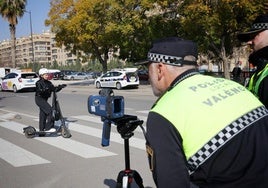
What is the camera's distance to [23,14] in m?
47.1

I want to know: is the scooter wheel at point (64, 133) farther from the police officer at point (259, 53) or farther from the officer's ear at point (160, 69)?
the officer's ear at point (160, 69)

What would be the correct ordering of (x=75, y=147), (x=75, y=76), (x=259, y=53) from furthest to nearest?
(x=75, y=76), (x=75, y=147), (x=259, y=53)

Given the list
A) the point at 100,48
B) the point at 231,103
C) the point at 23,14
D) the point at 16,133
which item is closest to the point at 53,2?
the point at 100,48

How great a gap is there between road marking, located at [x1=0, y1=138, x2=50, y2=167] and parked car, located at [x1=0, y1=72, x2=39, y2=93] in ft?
61.6

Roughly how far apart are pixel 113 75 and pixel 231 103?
91.0ft

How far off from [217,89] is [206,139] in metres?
0.25

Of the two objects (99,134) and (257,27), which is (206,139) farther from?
(99,134)

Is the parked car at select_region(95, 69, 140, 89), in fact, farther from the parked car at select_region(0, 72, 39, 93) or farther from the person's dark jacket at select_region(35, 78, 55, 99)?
the person's dark jacket at select_region(35, 78, 55, 99)

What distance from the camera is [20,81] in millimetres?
26562

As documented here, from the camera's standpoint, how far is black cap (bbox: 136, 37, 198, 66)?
6.32ft

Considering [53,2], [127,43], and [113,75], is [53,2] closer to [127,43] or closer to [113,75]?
[127,43]

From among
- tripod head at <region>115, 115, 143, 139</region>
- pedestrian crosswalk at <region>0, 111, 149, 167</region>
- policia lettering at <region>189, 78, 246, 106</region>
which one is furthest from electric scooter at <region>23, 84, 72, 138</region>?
policia lettering at <region>189, 78, 246, 106</region>

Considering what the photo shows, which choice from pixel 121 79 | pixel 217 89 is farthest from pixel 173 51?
pixel 121 79

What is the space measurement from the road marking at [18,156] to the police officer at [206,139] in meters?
5.32
